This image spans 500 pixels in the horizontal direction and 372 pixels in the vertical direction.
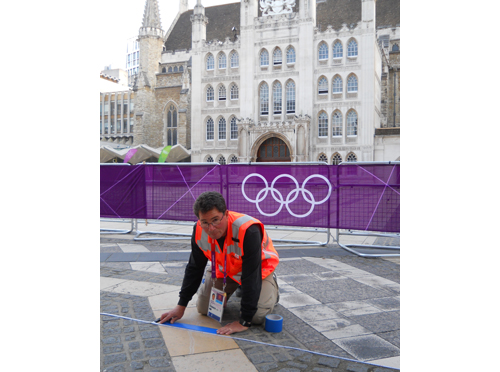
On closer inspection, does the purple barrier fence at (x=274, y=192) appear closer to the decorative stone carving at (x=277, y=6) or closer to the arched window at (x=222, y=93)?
the arched window at (x=222, y=93)

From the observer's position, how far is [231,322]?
345cm

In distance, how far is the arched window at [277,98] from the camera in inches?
1334

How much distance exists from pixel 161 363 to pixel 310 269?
10.7 feet

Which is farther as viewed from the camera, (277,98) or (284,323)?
(277,98)

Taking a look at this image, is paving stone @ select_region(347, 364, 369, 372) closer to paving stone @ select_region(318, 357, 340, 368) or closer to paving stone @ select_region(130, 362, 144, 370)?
paving stone @ select_region(318, 357, 340, 368)

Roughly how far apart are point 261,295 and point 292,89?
105ft

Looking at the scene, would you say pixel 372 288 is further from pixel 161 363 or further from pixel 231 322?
pixel 161 363

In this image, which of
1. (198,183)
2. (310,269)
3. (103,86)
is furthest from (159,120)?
(310,269)

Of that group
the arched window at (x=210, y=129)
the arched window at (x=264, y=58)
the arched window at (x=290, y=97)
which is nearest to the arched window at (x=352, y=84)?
the arched window at (x=290, y=97)

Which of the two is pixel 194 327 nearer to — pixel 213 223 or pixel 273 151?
pixel 213 223

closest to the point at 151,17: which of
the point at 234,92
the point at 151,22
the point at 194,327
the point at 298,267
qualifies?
the point at 151,22

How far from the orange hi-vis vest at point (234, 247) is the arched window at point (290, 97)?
102ft

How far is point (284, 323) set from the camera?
3430mm

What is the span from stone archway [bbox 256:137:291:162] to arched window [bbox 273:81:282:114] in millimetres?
2627
